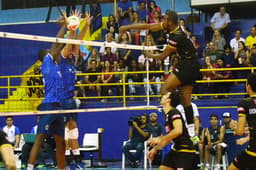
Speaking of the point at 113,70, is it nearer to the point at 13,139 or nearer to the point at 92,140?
the point at 92,140

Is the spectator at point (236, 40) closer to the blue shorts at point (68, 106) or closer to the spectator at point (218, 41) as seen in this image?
the spectator at point (218, 41)

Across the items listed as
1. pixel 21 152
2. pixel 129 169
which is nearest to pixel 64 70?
pixel 129 169

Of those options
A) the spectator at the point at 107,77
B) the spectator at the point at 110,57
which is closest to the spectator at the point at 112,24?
the spectator at the point at 110,57

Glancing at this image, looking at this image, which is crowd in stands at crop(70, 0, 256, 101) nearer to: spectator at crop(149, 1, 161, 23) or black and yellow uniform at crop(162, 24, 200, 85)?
spectator at crop(149, 1, 161, 23)

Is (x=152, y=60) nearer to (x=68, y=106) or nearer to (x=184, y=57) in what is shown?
(x=68, y=106)

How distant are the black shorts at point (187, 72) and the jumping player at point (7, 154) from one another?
15.1 ft

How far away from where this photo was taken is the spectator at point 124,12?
2212 cm

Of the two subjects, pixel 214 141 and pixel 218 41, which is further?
pixel 218 41

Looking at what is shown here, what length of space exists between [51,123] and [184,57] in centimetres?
251

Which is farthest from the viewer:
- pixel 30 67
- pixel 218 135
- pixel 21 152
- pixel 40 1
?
pixel 40 1

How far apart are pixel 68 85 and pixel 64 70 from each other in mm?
339

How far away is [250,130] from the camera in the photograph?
9.52 m

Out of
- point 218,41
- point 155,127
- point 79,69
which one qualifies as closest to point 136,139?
point 155,127

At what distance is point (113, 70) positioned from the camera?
65.2 ft
